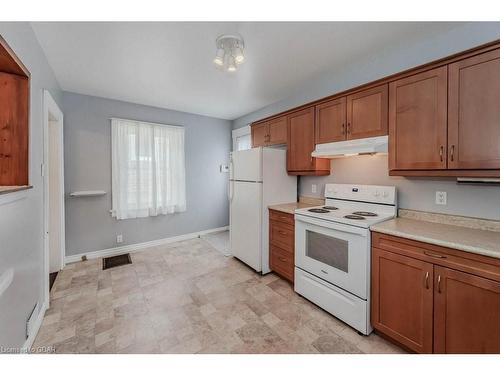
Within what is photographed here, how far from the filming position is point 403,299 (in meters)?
1.59

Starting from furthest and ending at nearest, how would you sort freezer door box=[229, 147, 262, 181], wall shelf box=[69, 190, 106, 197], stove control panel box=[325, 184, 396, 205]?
wall shelf box=[69, 190, 106, 197], freezer door box=[229, 147, 262, 181], stove control panel box=[325, 184, 396, 205]

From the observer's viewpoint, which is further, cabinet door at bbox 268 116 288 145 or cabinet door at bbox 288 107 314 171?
cabinet door at bbox 268 116 288 145

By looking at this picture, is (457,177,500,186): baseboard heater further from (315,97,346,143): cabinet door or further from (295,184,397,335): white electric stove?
(315,97,346,143): cabinet door

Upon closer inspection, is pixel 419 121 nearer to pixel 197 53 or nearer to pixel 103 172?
pixel 197 53

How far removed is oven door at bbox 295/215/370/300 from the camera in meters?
1.79

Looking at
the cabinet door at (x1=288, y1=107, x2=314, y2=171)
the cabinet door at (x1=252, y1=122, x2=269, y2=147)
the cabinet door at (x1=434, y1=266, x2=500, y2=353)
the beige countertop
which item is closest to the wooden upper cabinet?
the cabinet door at (x1=288, y1=107, x2=314, y2=171)

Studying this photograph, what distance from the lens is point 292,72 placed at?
2.65 meters

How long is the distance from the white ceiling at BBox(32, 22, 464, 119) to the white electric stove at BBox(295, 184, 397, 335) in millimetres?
1420

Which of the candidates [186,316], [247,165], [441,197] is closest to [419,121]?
[441,197]

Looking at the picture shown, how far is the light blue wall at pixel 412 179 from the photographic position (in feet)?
5.56

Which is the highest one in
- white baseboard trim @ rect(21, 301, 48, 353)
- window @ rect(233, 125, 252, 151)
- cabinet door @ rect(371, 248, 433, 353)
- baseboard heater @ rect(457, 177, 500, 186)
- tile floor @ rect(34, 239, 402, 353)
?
window @ rect(233, 125, 252, 151)

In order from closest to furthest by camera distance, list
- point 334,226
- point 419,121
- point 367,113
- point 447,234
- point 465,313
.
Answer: point 465,313, point 447,234, point 419,121, point 334,226, point 367,113

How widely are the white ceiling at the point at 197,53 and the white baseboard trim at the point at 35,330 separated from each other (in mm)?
2444

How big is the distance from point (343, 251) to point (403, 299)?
52 centimetres
